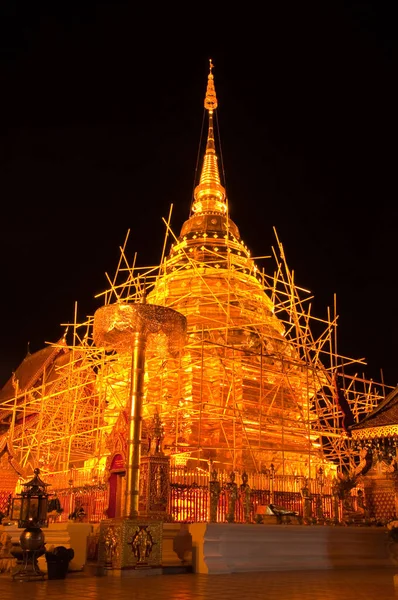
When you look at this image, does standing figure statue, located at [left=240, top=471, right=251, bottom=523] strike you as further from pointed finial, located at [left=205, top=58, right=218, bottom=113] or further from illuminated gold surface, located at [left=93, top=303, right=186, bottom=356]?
pointed finial, located at [left=205, top=58, right=218, bottom=113]

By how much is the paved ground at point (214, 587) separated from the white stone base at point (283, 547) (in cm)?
46

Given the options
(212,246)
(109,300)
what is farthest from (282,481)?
(212,246)

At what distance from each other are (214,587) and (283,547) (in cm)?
321

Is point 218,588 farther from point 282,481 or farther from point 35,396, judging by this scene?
Result: point 35,396

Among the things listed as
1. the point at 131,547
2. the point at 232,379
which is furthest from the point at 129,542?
the point at 232,379

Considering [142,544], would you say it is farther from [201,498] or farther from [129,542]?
[201,498]

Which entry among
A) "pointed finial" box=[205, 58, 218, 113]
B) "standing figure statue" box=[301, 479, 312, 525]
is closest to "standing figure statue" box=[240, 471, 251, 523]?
"standing figure statue" box=[301, 479, 312, 525]

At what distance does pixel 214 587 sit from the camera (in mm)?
8398

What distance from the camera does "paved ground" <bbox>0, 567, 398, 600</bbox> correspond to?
7.45 m

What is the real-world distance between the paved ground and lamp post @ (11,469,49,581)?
0.26 metres

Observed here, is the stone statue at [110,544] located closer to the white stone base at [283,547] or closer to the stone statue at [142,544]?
the stone statue at [142,544]

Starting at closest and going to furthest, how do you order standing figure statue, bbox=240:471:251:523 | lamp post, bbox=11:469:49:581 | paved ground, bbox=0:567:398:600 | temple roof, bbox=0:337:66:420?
paved ground, bbox=0:567:398:600 < lamp post, bbox=11:469:49:581 < standing figure statue, bbox=240:471:251:523 < temple roof, bbox=0:337:66:420

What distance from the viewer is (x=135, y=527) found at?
1029 cm

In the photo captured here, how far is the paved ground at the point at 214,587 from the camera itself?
7.45m
